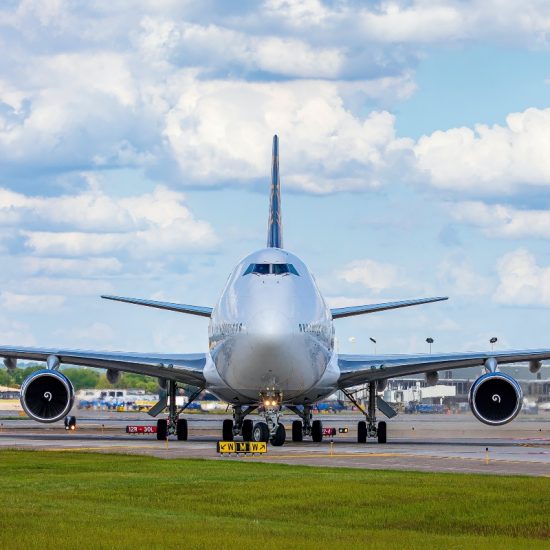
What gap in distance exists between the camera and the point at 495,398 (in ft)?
158

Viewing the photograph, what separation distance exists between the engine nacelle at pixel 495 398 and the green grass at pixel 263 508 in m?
16.1

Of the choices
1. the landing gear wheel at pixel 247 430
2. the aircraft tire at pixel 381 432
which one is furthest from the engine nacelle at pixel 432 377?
the landing gear wheel at pixel 247 430

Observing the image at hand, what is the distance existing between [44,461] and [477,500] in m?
14.1

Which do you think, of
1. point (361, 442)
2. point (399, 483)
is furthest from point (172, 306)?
point (399, 483)

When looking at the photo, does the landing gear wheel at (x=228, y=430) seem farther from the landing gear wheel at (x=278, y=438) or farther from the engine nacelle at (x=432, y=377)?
the engine nacelle at (x=432, y=377)

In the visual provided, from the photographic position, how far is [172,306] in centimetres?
4978

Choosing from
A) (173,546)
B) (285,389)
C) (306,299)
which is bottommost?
(173,546)

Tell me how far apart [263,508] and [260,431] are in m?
21.0

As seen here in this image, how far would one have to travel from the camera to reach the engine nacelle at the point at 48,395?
1918 inches

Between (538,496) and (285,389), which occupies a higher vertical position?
(285,389)

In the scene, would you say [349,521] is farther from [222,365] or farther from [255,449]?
[222,365]

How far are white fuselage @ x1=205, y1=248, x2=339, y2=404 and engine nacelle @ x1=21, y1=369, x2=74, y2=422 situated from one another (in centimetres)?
538

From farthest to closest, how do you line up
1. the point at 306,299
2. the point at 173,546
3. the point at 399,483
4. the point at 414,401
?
the point at 414,401 → the point at 306,299 → the point at 399,483 → the point at 173,546

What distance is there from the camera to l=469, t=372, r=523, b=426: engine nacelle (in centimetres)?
4791
